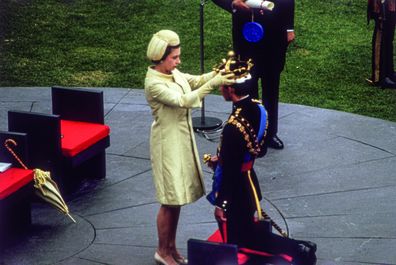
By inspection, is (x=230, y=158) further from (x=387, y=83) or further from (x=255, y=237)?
(x=387, y=83)

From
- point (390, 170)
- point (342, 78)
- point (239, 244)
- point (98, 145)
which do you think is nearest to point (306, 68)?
point (342, 78)

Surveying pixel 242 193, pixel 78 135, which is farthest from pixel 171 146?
pixel 78 135

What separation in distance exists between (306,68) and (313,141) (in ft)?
13.0

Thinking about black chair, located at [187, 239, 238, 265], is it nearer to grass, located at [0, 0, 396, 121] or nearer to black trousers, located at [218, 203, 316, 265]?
black trousers, located at [218, 203, 316, 265]

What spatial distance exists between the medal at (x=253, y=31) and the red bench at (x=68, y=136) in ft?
Result: 5.58

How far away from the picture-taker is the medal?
1009cm

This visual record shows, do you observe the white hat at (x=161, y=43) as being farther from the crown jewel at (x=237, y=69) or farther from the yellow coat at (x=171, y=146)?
the crown jewel at (x=237, y=69)

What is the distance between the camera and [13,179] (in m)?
8.46

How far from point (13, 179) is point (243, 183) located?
7.02 ft

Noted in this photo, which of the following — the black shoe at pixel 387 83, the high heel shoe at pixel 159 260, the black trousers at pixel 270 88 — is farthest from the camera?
the black shoe at pixel 387 83

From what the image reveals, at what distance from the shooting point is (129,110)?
12.4m

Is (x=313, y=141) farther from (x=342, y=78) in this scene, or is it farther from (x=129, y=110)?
(x=342, y=78)

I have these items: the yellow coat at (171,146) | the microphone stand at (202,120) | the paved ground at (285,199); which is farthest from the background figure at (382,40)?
the yellow coat at (171,146)

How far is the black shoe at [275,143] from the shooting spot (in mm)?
11023
